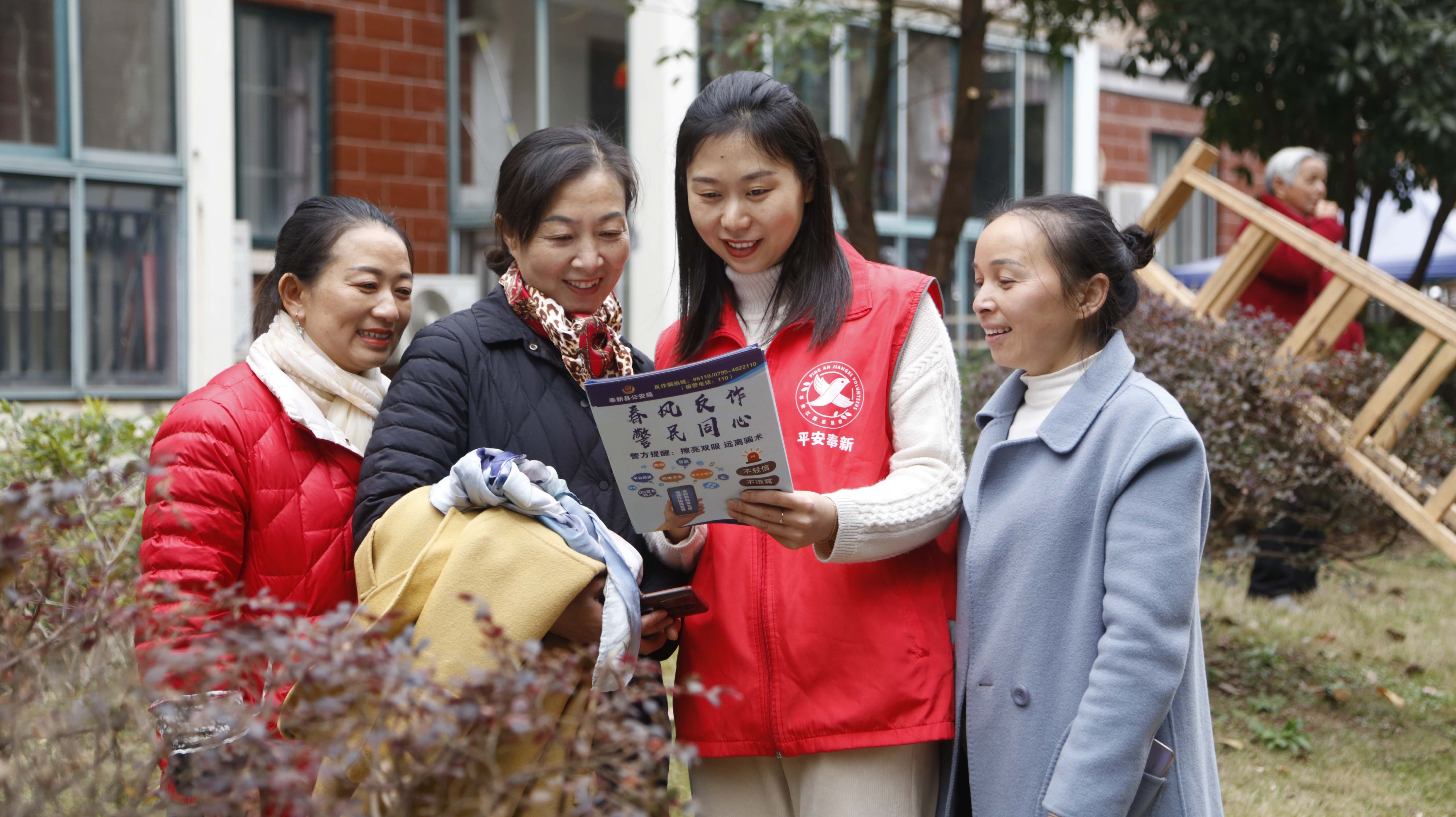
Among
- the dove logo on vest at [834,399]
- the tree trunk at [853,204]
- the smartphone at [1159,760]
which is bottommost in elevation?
the smartphone at [1159,760]

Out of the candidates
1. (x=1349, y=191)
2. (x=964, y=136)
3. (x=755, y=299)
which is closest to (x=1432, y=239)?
(x=1349, y=191)

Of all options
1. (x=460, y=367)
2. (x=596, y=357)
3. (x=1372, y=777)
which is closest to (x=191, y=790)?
(x=460, y=367)

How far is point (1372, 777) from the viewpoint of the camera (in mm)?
4086

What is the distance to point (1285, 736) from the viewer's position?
443 cm

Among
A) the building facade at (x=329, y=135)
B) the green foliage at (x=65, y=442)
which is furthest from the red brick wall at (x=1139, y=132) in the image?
the green foliage at (x=65, y=442)

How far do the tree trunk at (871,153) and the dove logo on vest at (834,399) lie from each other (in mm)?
4316

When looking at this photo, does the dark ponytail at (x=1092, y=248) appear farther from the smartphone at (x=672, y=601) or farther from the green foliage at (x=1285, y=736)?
the green foliage at (x=1285, y=736)

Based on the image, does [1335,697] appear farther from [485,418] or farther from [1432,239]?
[1432,239]

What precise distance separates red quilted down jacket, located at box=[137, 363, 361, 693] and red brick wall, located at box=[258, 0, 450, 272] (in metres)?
6.24

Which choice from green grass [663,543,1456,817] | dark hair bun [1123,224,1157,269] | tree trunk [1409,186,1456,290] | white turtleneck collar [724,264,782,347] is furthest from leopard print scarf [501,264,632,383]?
tree trunk [1409,186,1456,290]

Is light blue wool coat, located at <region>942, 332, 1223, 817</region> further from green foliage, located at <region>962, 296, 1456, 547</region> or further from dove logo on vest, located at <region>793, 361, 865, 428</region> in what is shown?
green foliage, located at <region>962, 296, 1456, 547</region>

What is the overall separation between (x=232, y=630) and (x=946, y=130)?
9.52 m

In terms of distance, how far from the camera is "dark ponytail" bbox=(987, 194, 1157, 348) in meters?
2.04

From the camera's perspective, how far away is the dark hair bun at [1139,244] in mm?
2152
